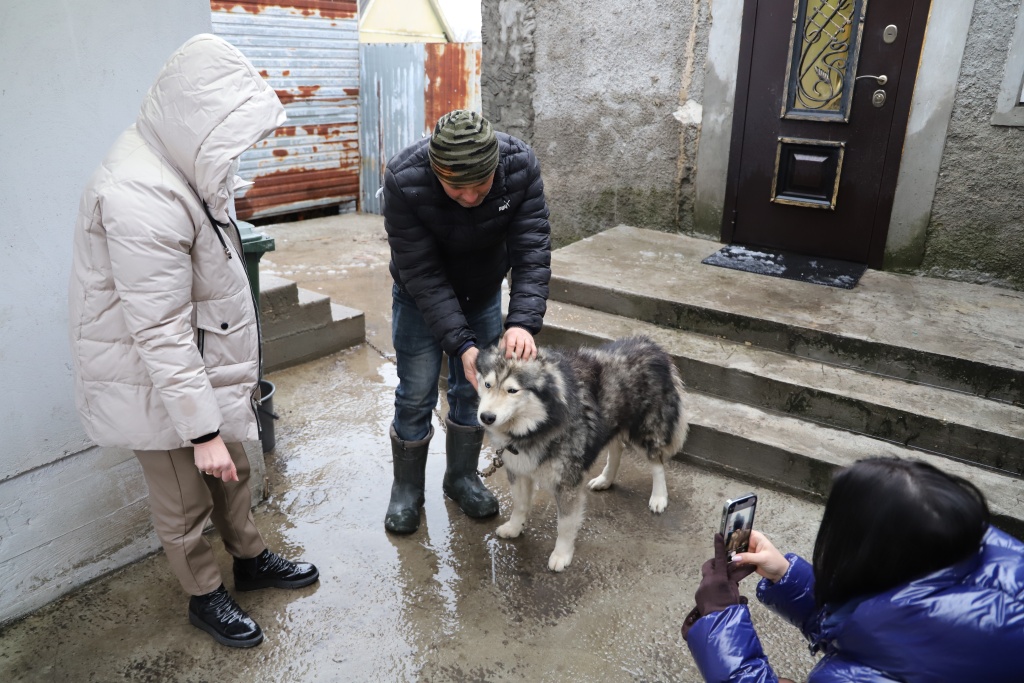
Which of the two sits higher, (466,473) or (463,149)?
(463,149)

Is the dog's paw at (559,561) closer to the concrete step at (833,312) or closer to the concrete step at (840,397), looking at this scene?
the concrete step at (840,397)

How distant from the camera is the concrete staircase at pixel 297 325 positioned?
5078 millimetres

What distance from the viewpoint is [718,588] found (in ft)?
5.53

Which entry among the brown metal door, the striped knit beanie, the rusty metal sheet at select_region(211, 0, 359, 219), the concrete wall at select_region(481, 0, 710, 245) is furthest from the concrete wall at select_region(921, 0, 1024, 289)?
the rusty metal sheet at select_region(211, 0, 359, 219)

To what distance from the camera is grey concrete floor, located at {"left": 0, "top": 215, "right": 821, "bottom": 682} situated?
2652 mm

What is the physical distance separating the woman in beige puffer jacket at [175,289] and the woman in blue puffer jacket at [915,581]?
6.22 ft

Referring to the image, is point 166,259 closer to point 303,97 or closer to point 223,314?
point 223,314

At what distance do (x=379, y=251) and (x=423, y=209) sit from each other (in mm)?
5862

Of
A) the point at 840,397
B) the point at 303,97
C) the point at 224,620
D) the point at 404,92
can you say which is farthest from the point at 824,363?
the point at 303,97

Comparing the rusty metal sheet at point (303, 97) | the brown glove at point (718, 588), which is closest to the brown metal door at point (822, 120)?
the brown glove at point (718, 588)

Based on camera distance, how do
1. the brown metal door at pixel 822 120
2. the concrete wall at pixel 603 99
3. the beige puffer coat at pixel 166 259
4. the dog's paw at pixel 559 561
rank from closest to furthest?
the beige puffer coat at pixel 166 259
the dog's paw at pixel 559 561
the brown metal door at pixel 822 120
the concrete wall at pixel 603 99

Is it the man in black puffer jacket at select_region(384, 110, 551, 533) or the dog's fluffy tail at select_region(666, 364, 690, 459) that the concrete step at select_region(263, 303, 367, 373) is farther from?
the dog's fluffy tail at select_region(666, 364, 690, 459)

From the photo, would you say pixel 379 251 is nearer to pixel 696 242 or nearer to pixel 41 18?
pixel 696 242

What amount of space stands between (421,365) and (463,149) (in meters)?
1.11
